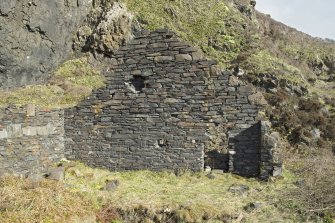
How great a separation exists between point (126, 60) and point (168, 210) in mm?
5268

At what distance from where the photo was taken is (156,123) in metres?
11.0

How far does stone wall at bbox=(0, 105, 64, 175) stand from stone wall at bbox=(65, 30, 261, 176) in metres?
0.50

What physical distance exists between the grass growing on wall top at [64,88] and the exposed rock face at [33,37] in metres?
0.76

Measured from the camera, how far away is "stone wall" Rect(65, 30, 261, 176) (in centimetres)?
1034

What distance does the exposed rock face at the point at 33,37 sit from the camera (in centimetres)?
2089

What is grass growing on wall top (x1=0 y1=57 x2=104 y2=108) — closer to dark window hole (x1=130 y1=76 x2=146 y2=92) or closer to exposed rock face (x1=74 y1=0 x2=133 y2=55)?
exposed rock face (x1=74 y1=0 x2=133 y2=55)

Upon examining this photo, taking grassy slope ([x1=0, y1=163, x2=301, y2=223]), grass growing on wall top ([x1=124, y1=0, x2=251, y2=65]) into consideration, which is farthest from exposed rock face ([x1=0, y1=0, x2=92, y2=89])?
grassy slope ([x1=0, y1=163, x2=301, y2=223])

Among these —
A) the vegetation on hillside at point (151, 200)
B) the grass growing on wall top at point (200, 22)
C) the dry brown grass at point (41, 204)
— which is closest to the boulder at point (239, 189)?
the vegetation on hillside at point (151, 200)

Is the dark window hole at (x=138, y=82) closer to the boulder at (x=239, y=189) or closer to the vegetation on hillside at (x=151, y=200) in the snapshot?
the vegetation on hillside at (x=151, y=200)

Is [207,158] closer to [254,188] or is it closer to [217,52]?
[254,188]

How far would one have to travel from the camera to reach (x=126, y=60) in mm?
11391

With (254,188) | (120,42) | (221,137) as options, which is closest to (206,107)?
(221,137)

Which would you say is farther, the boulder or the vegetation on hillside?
the boulder

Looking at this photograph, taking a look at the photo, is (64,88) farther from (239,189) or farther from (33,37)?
(239,189)
